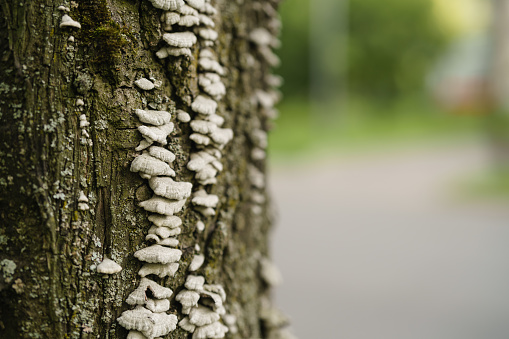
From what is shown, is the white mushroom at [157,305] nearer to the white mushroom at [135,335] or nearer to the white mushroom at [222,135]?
the white mushroom at [135,335]

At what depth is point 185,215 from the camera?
4.07 ft

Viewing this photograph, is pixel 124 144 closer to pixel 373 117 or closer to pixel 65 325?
pixel 65 325

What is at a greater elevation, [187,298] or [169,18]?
[169,18]

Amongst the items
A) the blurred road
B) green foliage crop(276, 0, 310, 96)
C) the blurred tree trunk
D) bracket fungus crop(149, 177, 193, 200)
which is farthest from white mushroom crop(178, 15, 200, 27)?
green foliage crop(276, 0, 310, 96)

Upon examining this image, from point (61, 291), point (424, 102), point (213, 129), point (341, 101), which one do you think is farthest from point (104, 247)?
point (424, 102)

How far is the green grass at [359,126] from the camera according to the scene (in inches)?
505

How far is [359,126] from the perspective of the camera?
16.7m

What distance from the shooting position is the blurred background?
165 inches

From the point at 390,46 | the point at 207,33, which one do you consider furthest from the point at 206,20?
the point at 390,46

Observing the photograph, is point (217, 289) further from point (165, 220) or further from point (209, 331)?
point (165, 220)

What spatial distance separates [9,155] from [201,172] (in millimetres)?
439

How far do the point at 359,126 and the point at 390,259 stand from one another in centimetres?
1207

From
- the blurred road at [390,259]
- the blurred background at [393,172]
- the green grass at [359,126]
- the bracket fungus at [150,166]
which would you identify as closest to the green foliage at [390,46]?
the blurred background at [393,172]

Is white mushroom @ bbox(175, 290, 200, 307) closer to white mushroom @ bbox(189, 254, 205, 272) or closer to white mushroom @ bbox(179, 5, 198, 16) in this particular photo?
white mushroom @ bbox(189, 254, 205, 272)
